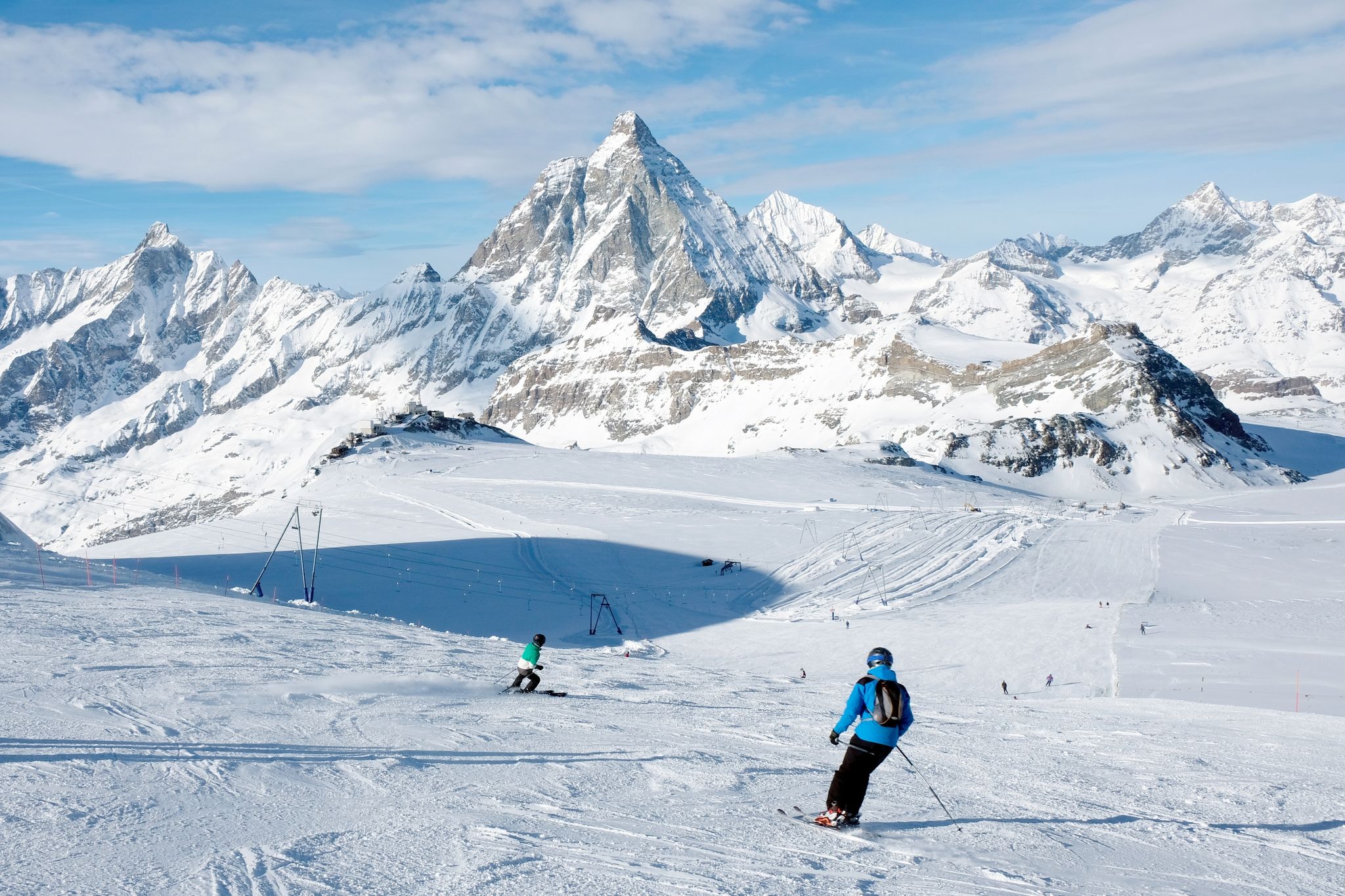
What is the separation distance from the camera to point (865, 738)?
830cm

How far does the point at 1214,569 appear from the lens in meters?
55.2

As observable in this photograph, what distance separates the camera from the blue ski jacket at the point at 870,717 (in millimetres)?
8266

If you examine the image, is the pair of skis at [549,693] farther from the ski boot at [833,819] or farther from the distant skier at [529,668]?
the ski boot at [833,819]

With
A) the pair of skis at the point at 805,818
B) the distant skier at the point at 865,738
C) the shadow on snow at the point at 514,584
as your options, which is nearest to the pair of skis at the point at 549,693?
the pair of skis at the point at 805,818

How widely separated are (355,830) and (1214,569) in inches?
2332

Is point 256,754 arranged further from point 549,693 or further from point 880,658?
point 549,693

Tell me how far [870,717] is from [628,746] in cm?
400

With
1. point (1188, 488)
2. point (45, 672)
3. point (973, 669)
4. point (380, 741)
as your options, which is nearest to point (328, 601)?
point (973, 669)

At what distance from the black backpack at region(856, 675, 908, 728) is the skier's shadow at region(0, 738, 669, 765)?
11.0ft

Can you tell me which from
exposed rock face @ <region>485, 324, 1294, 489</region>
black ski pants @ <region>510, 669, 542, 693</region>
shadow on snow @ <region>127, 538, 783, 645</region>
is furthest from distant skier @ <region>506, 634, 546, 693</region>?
exposed rock face @ <region>485, 324, 1294, 489</region>

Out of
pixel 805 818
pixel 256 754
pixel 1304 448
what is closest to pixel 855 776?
pixel 805 818

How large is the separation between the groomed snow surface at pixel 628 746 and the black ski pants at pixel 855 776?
38 cm

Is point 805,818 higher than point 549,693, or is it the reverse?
point 805,818

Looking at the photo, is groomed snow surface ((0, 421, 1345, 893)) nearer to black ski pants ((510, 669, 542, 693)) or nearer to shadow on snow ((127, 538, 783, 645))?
shadow on snow ((127, 538, 783, 645))
